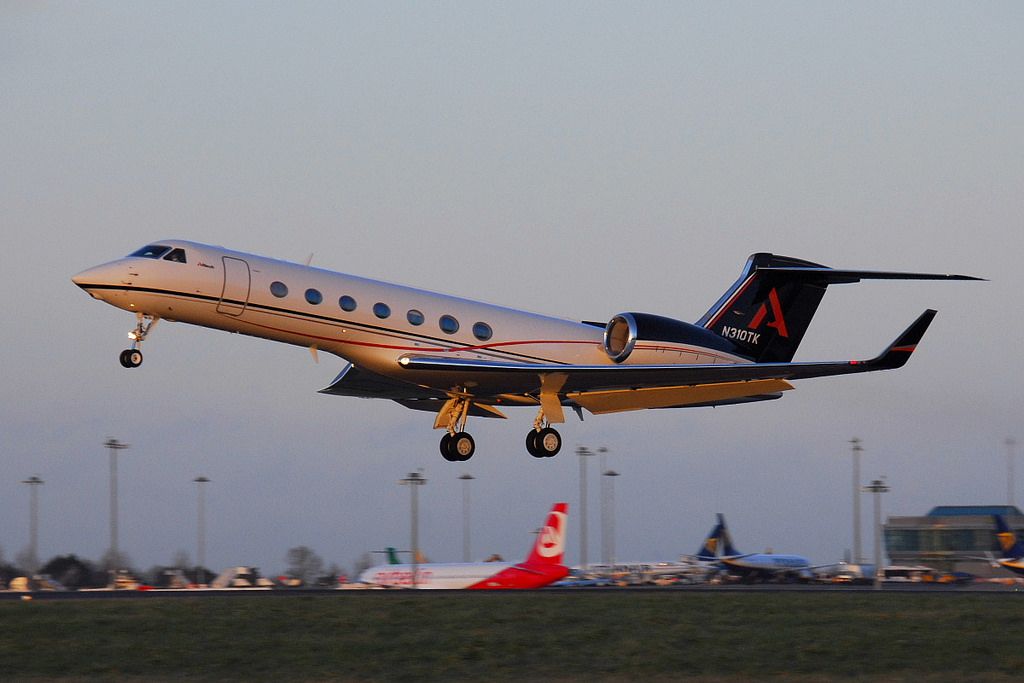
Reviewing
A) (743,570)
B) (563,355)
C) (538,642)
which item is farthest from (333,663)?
(743,570)

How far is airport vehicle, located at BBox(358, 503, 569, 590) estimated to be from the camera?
124 feet

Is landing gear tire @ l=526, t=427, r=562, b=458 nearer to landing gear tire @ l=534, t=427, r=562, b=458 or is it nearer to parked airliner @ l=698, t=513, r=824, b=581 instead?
landing gear tire @ l=534, t=427, r=562, b=458

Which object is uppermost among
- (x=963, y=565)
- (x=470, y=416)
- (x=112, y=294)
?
(x=112, y=294)

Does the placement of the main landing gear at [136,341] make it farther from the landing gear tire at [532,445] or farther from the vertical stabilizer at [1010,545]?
the vertical stabilizer at [1010,545]

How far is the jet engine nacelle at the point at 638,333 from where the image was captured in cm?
2478

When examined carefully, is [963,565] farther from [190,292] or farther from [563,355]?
[190,292]

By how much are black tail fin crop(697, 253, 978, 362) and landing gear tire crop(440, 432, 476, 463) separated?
563 centimetres

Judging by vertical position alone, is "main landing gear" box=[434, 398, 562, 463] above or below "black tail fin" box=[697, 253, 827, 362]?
below

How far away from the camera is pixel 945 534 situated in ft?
261

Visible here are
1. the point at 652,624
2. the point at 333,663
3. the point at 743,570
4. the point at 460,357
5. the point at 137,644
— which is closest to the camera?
the point at 333,663

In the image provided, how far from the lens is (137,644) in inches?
741

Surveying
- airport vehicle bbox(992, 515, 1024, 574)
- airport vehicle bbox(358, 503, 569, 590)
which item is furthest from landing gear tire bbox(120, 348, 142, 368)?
airport vehicle bbox(992, 515, 1024, 574)

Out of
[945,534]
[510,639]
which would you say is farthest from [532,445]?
[945,534]

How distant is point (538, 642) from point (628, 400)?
7956mm
